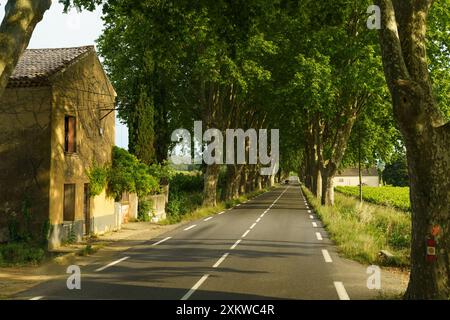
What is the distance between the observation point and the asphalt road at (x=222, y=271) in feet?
33.5

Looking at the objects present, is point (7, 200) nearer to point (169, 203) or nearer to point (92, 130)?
point (92, 130)

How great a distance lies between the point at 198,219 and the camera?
28438 mm

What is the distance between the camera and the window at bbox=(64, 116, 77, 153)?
19.8 meters

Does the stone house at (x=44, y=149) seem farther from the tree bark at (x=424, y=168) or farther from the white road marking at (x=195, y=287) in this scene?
the tree bark at (x=424, y=168)

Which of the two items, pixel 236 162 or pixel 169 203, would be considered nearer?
pixel 169 203

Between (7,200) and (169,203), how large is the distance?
15.7 m

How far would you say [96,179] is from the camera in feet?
71.4

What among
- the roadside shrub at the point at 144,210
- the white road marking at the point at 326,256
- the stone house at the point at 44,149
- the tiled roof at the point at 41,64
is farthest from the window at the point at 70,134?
the white road marking at the point at 326,256

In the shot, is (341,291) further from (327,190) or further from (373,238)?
(327,190)

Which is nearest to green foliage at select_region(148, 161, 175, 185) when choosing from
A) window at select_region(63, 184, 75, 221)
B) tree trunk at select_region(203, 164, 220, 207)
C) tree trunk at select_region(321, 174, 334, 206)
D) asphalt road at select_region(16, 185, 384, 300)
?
tree trunk at select_region(203, 164, 220, 207)

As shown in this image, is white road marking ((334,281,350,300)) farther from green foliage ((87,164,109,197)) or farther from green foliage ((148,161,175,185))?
green foliage ((148,161,175,185))

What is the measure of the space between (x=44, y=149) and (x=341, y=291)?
1239 centimetres

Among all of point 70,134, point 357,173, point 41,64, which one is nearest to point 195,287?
point 70,134
